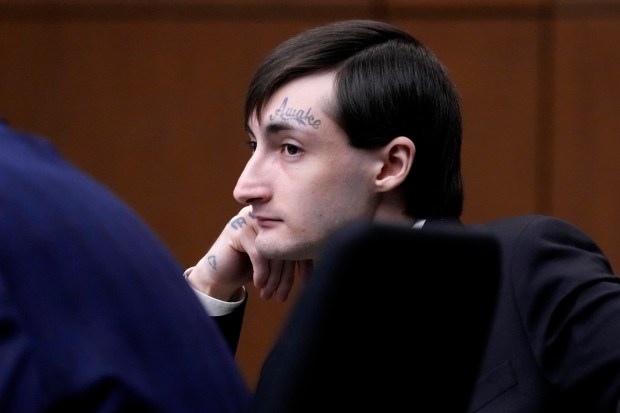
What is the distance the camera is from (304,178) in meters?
2.10

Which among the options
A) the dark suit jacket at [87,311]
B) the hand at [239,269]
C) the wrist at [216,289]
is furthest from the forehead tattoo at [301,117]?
the dark suit jacket at [87,311]

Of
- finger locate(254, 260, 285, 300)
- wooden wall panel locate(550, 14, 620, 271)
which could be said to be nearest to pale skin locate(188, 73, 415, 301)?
finger locate(254, 260, 285, 300)

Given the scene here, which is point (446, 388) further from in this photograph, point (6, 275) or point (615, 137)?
point (615, 137)

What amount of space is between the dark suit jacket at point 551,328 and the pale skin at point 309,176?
236 millimetres

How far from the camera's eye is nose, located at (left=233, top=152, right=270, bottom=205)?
2100 millimetres

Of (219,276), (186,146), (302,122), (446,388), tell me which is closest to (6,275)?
(446,388)

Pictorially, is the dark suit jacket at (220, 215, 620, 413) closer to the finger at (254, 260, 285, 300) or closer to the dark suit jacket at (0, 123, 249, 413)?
the finger at (254, 260, 285, 300)

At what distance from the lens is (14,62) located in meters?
4.55

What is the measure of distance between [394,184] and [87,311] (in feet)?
3.59

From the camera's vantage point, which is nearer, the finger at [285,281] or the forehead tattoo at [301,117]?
the forehead tattoo at [301,117]

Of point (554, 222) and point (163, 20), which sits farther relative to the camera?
point (163, 20)

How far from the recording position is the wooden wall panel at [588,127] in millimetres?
4410

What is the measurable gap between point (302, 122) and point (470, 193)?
8.02ft

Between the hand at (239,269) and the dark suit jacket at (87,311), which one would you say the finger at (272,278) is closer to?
the hand at (239,269)
